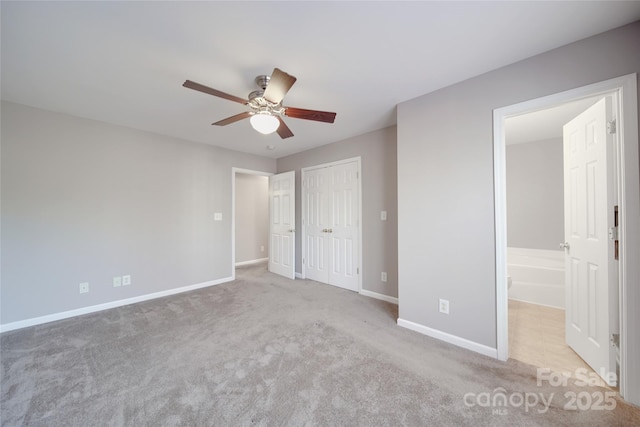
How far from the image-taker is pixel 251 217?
19.2 ft

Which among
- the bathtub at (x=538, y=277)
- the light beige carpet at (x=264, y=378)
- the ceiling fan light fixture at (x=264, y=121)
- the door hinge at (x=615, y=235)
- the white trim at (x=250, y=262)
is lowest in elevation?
the light beige carpet at (x=264, y=378)

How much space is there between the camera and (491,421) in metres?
1.32

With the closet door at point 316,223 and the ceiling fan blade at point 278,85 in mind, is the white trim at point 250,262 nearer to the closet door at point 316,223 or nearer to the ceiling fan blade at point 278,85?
the closet door at point 316,223

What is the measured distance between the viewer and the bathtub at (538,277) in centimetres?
304

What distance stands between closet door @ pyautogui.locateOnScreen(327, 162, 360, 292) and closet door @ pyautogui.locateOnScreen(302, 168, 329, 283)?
14 centimetres

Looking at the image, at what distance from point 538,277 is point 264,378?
12.5ft

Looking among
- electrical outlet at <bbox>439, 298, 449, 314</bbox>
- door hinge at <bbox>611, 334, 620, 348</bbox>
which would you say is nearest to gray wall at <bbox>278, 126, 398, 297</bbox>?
electrical outlet at <bbox>439, 298, 449, 314</bbox>

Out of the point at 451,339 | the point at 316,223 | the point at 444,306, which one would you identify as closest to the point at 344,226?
the point at 316,223

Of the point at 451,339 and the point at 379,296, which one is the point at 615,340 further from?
the point at 379,296

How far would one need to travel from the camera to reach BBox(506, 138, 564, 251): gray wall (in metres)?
3.57

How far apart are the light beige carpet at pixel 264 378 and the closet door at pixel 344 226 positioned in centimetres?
110

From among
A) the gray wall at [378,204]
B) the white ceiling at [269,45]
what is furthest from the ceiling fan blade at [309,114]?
the gray wall at [378,204]

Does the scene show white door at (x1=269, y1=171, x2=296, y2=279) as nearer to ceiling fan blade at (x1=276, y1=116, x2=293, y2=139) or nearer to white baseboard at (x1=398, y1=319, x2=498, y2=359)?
ceiling fan blade at (x1=276, y1=116, x2=293, y2=139)

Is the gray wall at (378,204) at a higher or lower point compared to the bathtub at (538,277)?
higher
